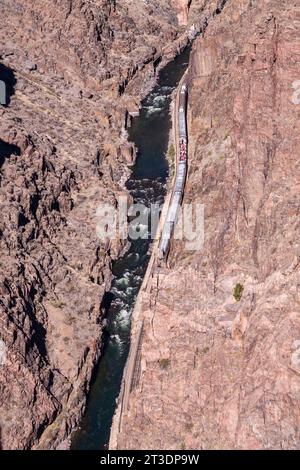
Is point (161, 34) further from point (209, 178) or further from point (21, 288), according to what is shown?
point (21, 288)

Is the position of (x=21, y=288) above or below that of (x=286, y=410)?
above

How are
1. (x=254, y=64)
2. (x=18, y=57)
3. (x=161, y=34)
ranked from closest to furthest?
(x=254, y=64) < (x=18, y=57) < (x=161, y=34)

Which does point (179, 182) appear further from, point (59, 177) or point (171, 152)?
point (59, 177)

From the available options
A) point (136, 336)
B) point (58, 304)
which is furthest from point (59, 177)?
point (136, 336)

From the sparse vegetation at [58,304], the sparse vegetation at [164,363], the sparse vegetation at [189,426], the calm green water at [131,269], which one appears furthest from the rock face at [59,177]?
the sparse vegetation at [189,426]

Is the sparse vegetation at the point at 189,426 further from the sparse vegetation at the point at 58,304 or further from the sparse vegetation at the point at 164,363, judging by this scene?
the sparse vegetation at the point at 58,304

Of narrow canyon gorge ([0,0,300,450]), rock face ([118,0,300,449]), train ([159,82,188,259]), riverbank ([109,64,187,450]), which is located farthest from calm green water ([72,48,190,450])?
rock face ([118,0,300,449])

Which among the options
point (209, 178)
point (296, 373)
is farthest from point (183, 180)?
point (296, 373)
